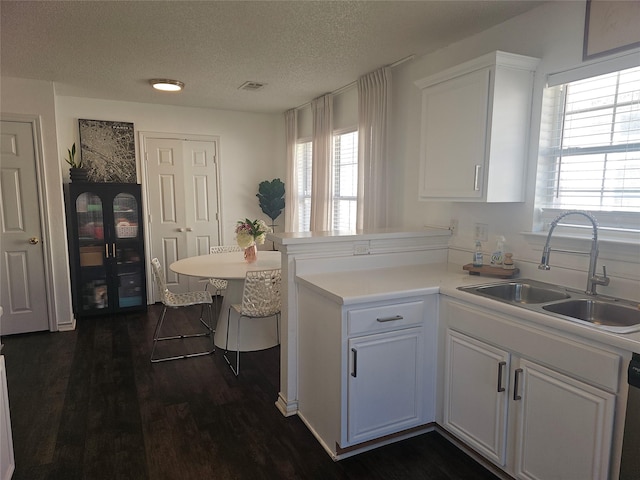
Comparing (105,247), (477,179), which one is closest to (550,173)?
(477,179)

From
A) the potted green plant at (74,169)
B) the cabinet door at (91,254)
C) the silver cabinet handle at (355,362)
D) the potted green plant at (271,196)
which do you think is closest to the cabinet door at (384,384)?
the silver cabinet handle at (355,362)

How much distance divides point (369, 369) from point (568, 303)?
40.2 inches

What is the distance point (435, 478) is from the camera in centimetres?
202

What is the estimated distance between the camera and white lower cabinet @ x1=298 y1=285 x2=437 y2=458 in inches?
81.0

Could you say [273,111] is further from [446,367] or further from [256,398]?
[446,367]

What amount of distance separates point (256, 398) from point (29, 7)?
2.76 meters

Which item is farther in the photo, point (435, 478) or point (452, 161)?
point (452, 161)

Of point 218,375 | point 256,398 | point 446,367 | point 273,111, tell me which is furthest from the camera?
point 273,111

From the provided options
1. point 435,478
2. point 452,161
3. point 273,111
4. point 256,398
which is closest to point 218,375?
point 256,398

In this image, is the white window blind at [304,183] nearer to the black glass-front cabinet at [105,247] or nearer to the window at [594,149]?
the black glass-front cabinet at [105,247]

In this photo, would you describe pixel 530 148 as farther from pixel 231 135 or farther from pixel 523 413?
pixel 231 135

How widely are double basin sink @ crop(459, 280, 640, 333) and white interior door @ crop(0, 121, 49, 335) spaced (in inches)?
157

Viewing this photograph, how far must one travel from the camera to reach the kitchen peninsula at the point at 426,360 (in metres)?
1.57

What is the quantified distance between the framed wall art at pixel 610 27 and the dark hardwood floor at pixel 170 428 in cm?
218
